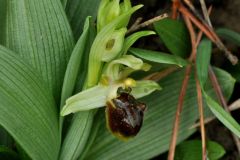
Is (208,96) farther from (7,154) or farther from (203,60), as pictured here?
(7,154)

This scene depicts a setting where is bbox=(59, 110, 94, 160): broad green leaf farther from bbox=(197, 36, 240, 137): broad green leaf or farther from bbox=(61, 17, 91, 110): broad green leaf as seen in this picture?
bbox=(197, 36, 240, 137): broad green leaf

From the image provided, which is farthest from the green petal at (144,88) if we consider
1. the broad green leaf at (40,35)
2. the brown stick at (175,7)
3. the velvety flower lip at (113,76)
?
the brown stick at (175,7)

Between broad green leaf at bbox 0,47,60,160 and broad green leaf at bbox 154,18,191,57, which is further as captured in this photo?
broad green leaf at bbox 154,18,191,57

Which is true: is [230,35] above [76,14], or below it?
below

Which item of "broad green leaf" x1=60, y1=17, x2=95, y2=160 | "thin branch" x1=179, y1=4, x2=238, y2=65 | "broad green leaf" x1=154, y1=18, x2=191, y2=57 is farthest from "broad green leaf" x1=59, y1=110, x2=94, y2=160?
"thin branch" x1=179, y1=4, x2=238, y2=65

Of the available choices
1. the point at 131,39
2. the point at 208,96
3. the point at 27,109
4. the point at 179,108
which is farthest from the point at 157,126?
the point at 27,109

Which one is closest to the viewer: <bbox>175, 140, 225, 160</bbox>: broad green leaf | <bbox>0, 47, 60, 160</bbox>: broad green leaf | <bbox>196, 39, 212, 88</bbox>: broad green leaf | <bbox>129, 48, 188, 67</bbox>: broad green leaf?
<bbox>0, 47, 60, 160</bbox>: broad green leaf

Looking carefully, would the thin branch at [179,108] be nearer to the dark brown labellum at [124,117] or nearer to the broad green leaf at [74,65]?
the dark brown labellum at [124,117]
